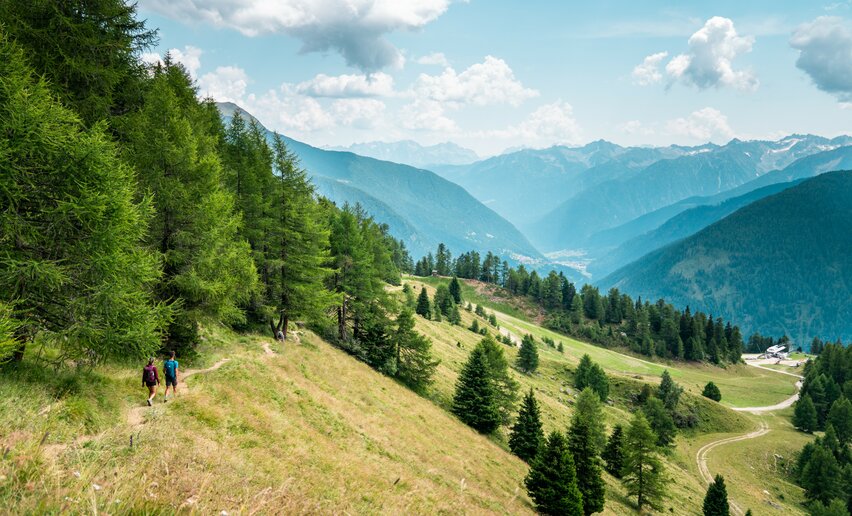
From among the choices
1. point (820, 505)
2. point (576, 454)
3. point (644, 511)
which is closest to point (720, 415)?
point (820, 505)

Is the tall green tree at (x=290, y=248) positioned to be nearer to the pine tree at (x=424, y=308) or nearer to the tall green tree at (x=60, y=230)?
the tall green tree at (x=60, y=230)

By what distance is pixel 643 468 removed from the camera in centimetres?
4334

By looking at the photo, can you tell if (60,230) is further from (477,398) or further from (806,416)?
(806,416)

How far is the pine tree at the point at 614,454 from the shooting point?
158ft

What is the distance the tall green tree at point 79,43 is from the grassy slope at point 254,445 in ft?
36.8

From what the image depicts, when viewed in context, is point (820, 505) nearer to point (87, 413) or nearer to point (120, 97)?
point (87, 413)

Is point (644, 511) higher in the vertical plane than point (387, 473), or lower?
lower

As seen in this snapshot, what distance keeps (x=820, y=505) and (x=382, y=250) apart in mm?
66128

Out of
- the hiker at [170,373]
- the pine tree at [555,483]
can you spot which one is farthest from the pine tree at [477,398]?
the hiker at [170,373]

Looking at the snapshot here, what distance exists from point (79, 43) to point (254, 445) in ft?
57.6

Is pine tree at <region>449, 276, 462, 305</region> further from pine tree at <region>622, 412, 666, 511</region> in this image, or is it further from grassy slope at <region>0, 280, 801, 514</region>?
grassy slope at <region>0, 280, 801, 514</region>

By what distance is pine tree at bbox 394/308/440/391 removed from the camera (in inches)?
1554

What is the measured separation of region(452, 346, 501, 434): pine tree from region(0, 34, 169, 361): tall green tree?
104ft

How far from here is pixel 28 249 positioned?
11672 millimetres
